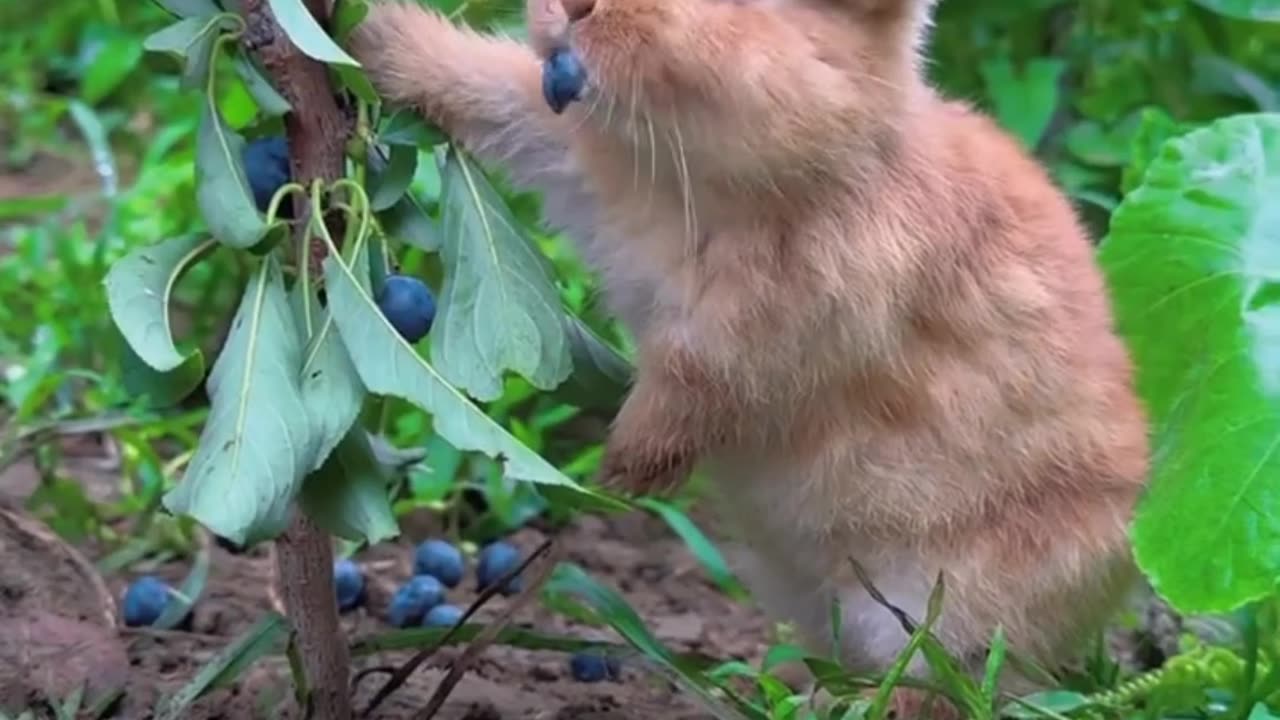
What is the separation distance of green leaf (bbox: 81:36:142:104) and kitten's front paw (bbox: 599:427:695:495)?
117 inches

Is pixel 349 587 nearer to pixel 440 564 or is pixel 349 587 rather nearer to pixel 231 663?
pixel 440 564

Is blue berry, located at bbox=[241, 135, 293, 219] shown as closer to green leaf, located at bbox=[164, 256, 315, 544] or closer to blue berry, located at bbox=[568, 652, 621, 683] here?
green leaf, located at bbox=[164, 256, 315, 544]

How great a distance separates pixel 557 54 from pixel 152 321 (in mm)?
503

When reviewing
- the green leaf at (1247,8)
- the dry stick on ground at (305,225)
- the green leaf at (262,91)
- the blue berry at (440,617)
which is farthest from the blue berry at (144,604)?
the green leaf at (1247,8)

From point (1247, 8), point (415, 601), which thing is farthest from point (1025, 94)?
point (415, 601)

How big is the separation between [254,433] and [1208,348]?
129cm

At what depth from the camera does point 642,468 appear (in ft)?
8.38

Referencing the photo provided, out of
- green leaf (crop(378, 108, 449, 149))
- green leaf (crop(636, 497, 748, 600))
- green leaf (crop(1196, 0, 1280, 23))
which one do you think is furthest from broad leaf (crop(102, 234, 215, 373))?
green leaf (crop(1196, 0, 1280, 23))

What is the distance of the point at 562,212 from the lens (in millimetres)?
2639

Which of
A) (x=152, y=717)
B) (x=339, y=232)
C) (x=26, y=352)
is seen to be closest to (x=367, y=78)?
(x=339, y=232)

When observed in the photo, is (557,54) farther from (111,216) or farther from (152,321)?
(111,216)

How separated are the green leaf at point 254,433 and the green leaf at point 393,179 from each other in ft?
0.48

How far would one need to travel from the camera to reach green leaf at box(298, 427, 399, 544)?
7.37 feet

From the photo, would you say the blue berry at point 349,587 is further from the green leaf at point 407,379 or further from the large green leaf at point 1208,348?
the large green leaf at point 1208,348
